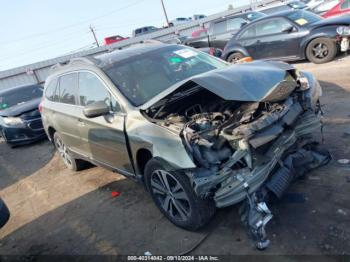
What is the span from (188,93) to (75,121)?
2022 mm

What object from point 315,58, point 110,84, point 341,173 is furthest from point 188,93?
point 315,58

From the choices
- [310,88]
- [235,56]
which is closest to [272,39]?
[235,56]

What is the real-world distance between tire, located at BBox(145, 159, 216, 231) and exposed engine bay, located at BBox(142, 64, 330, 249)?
16cm

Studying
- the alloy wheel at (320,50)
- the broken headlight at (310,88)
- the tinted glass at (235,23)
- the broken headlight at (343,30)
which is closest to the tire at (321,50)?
the alloy wheel at (320,50)

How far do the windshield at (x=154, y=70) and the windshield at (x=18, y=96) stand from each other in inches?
269

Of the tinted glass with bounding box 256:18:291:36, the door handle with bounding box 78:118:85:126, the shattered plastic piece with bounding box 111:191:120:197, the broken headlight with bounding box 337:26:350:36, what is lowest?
the shattered plastic piece with bounding box 111:191:120:197

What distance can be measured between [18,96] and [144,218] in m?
7.98

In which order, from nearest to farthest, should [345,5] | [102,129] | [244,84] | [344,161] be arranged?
[244,84] → [344,161] → [102,129] → [345,5]

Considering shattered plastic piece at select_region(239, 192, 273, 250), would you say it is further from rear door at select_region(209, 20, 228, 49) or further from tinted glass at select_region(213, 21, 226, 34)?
tinted glass at select_region(213, 21, 226, 34)

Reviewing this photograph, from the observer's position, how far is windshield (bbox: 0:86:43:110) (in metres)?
10.1

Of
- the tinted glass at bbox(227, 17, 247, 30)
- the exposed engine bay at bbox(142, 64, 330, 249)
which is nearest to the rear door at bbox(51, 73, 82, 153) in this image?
the exposed engine bay at bbox(142, 64, 330, 249)

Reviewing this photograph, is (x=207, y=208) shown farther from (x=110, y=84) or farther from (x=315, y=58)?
(x=315, y=58)

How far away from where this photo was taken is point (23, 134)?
8984 mm

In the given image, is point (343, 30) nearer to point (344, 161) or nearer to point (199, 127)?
point (344, 161)
